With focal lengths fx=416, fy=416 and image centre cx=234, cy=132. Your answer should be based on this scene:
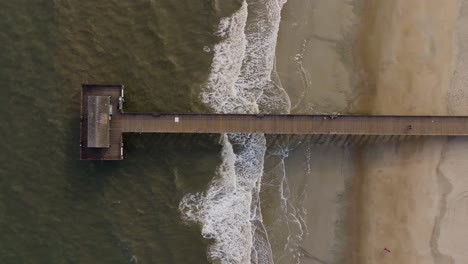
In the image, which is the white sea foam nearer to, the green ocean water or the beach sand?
the green ocean water

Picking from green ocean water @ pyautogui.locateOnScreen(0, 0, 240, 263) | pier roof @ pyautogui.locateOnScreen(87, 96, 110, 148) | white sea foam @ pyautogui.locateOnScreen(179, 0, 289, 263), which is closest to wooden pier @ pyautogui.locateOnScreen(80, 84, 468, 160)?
pier roof @ pyautogui.locateOnScreen(87, 96, 110, 148)

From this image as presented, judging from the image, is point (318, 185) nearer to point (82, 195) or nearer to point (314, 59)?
point (314, 59)

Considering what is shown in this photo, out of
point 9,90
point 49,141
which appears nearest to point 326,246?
point 49,141

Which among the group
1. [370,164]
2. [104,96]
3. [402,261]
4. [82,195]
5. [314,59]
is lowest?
[402,261]

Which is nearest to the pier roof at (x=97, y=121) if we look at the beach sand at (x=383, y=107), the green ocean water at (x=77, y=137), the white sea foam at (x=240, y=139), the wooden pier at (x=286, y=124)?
the wooden pier at (x=286, y=124)

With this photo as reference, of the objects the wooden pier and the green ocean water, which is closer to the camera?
the wooden pier
